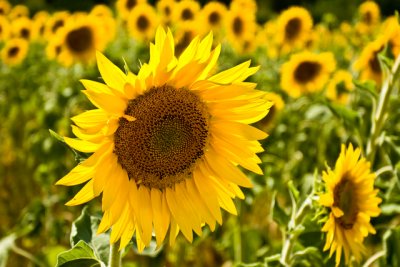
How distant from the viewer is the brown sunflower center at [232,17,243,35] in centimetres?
506

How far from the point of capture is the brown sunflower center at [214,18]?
5262 mm

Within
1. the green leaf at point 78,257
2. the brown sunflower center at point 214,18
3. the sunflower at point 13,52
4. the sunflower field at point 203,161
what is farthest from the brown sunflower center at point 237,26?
the green leaf at point 78,257

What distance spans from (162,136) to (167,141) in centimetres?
2

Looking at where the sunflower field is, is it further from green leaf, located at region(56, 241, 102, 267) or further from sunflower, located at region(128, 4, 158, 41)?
sunflower, located at region(128, 4, 158, 41)

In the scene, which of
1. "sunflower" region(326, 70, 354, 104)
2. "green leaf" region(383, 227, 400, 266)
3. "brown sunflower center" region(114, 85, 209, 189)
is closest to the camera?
"brown sunflower center" region(114, 85, 209, 189)

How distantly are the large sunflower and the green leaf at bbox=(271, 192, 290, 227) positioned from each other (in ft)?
1.40

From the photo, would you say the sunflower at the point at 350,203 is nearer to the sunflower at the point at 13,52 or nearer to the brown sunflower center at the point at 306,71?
the brown sunflower center at the point at 306,71

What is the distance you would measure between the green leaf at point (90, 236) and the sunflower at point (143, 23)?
348 centimetres

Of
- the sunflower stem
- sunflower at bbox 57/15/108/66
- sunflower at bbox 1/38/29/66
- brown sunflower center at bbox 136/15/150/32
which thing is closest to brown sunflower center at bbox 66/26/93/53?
sunflower at bbox 57/15/108/66

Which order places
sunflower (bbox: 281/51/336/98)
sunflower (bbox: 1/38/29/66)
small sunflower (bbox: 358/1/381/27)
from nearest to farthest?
sunflower (bbox: 281/51/336/98) < sunflower (bbox: 1/38/29/66) < small sunflower (bbox: 358/1/381/27)

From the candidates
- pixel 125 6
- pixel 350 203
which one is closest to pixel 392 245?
pixel 350 203

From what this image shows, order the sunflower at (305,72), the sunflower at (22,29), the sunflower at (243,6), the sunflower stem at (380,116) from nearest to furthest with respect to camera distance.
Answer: the sunflower stem at (380,116) → the sunflower at (305,72) → the sunflower at (243,6) → the sunflower at (22,29)

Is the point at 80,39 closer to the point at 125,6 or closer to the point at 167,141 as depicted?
the point at 125,6

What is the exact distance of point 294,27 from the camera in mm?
4734
